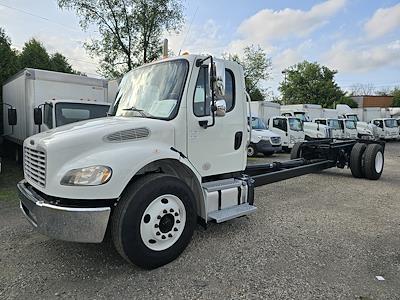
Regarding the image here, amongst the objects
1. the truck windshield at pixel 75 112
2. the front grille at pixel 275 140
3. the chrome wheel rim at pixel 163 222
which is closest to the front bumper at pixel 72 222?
the chrome wheel rim at pixel 163 222

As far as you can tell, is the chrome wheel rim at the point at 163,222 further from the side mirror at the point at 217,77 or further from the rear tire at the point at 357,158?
the rear tire at the point at 357,158

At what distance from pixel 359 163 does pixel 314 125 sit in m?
11.2

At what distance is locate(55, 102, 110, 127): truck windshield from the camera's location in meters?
8.62

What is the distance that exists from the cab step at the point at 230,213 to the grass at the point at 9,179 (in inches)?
184

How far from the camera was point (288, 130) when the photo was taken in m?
17.5

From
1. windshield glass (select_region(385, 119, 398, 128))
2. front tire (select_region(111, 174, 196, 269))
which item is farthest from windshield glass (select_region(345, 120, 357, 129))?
front tire (select_region(111, 174, 196, 269))

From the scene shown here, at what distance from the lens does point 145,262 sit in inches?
140

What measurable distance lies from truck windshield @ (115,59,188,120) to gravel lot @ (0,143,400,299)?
5.82 feet

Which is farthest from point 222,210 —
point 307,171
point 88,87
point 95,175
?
point 88,87

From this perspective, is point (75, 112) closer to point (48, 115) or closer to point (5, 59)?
point (48, 115)

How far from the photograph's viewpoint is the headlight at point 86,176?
324 cm

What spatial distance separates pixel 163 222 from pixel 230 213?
1131 millimetres

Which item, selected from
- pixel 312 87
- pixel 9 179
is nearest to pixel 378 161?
pixel 9 179

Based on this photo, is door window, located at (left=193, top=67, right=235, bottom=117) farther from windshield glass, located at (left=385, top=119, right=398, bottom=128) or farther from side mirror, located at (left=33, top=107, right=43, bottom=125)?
windshield glass, located at (left=385, top=119, right=398, bottom=128)
